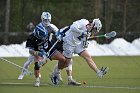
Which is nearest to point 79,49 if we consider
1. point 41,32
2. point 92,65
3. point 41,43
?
point 92,65

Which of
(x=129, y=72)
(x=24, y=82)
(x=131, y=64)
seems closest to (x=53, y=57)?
(x=24, y=82)

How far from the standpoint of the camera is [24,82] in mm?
15117

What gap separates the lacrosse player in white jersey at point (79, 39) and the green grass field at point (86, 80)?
0.48 meters

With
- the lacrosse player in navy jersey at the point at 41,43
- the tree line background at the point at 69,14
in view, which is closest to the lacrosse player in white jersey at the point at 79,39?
the lacrosse player in navy jersey at the point at 41,43

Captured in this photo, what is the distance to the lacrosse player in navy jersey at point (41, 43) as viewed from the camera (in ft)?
45.2

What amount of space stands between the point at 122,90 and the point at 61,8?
15.9 meters

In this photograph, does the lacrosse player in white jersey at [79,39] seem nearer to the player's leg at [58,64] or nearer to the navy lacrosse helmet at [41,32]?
the player's leg at [58,64]

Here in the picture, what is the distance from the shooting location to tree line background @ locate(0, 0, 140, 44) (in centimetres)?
2738

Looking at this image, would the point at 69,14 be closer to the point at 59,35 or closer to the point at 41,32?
the point at 59,35

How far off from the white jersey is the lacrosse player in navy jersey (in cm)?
47

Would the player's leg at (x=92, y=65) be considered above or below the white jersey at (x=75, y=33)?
below

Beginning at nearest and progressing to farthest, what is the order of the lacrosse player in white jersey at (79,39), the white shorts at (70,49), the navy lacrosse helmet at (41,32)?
the navy lacrosse helmet at (41,32), the lacrosse player in white jersey at (79,39), the white shorts at (70,49)

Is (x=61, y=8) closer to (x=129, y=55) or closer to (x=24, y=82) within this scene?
(x=129, y=55)

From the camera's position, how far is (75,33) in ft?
47.1
